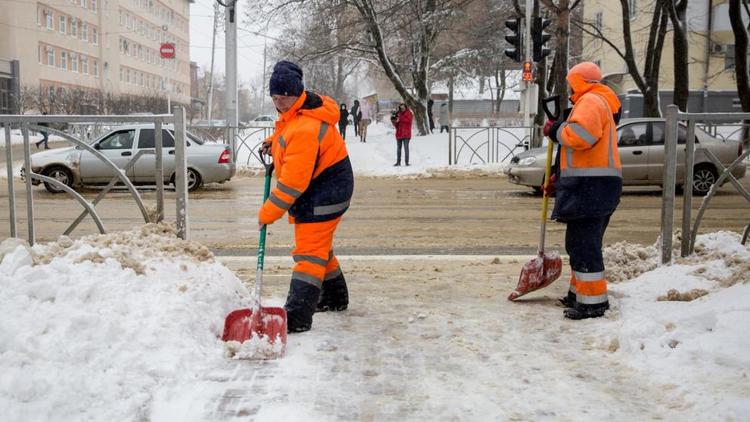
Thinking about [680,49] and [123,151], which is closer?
[123,151]

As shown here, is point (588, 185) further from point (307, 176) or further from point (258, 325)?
point (258, 325)

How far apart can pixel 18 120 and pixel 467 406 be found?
13.8 feet

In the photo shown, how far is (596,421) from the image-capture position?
3500 millimetres

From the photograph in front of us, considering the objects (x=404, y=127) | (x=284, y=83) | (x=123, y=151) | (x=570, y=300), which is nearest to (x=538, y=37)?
(x=404, y=127)

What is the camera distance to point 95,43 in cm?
6662

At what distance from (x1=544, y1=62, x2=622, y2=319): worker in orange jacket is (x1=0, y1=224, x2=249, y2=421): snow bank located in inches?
90.0

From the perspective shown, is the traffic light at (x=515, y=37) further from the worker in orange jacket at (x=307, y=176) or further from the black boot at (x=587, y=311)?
the worker in orange jacket at (x=307, y=176)

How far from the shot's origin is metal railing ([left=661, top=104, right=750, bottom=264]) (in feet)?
19.2

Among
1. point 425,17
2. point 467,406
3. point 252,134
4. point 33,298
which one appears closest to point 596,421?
point 467,406

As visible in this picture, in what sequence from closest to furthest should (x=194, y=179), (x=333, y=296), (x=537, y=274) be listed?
1. (x=333, y=296)
2. (x=537, y=274)
3. (x=194, y=179)

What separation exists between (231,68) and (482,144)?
7592 millimetres

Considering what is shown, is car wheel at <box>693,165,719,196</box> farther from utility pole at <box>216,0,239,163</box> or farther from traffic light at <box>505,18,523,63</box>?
utility pole at <box>216,0,239,163</box>

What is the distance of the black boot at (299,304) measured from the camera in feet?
15.6

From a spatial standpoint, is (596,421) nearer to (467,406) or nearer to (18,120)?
(467,406)
